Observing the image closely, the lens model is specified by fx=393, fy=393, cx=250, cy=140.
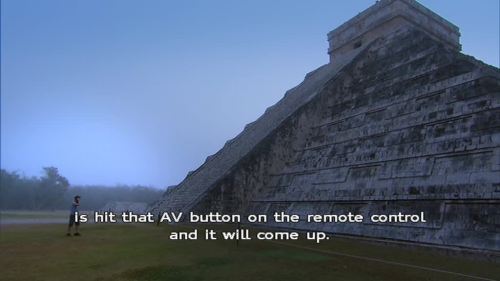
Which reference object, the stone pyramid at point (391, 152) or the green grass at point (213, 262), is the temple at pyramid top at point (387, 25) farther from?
the green grass at point (213, 262)

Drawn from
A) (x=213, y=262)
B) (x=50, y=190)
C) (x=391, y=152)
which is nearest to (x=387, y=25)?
(x=391, y=152)

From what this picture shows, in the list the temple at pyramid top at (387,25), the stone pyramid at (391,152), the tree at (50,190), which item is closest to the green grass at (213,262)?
the stone pyramid at (391,152)

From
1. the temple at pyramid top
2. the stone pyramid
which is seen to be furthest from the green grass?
the temple at pyramid top

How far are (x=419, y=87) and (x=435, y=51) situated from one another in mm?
1394

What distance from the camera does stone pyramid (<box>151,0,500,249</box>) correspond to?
281 inches

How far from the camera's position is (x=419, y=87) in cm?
1021

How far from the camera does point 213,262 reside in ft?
20.8

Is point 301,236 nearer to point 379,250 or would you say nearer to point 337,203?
point 337,203

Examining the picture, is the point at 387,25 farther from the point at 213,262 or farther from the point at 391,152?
the point at 213,262

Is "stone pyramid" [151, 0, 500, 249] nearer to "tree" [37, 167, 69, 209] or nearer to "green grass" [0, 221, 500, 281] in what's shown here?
"green grass" [0, 221, 500, 281]

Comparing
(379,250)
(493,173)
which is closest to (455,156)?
(493,173)

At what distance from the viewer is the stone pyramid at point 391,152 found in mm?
7129

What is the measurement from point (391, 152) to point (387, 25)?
30.5 ft

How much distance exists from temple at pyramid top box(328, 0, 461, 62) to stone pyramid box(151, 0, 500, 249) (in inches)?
3.5
